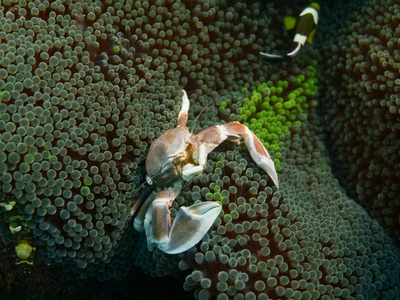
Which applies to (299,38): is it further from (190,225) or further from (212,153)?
(190,225)

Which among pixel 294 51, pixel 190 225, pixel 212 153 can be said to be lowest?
pixel 190 225

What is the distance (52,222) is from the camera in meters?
2.56

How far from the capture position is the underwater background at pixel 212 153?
2.51 m

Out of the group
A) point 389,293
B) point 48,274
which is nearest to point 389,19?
point 389,293

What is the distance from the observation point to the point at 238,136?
288cm

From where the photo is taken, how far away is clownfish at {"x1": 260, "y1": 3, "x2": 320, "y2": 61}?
352cm

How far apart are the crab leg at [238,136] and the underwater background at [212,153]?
10 centimetres

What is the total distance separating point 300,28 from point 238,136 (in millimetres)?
1402

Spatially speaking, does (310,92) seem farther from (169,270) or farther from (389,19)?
(169,270)

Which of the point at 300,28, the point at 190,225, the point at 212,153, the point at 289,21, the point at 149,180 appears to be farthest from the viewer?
the point at 289,21

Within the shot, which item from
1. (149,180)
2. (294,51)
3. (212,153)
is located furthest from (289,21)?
(149,180)

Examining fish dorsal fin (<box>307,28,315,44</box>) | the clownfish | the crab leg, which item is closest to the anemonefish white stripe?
the clownfish

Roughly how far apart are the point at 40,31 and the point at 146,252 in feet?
5.98

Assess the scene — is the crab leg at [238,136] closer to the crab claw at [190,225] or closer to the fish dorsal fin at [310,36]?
the crab claw at [190,225]
